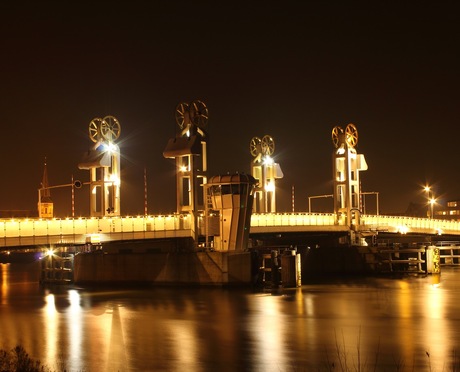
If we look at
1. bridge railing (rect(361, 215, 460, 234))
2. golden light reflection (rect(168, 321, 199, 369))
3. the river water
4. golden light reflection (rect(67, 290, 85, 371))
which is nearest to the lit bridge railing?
bridge railing (rect(361, 215, 460, 234))

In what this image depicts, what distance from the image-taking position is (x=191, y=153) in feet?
255

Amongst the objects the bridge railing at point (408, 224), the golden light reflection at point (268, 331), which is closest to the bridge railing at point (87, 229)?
the golden light reflection at point (268, 331)

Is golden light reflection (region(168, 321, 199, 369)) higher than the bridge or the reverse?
the reverse

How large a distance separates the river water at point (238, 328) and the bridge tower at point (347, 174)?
30.3 meters

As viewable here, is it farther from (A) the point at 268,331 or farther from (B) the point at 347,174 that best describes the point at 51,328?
(B) the point at 347,174

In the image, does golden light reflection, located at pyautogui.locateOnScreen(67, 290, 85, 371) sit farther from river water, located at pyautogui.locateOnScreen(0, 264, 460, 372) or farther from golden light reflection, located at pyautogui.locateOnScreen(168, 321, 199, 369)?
golden light reflection, located at pyautogui.locateOnScreen(168, 321, 199, 369)

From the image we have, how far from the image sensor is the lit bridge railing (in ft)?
212

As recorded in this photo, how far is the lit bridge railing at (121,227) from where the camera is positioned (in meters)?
64.8

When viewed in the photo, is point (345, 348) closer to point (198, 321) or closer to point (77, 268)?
point (198, 321)

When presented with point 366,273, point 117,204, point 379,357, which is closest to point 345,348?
point 379,357

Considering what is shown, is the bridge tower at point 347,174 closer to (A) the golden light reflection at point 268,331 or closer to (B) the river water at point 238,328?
(B) the river water at point 238,328

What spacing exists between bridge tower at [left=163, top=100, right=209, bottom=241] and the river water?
892 centimetres

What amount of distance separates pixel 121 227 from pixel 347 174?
40.8 metres

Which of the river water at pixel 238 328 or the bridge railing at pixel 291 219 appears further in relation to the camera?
the bridge railing at pixel 291 219
